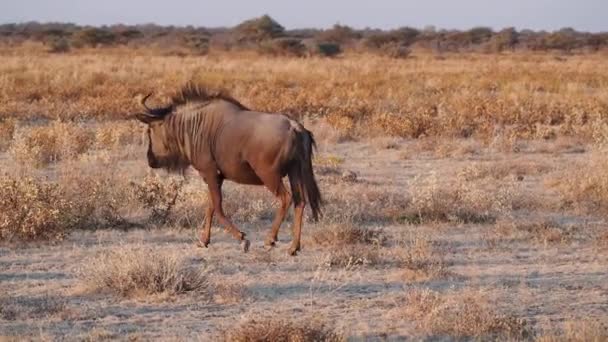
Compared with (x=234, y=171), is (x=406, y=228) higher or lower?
lower

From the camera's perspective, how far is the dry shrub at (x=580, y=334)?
5.61 metres

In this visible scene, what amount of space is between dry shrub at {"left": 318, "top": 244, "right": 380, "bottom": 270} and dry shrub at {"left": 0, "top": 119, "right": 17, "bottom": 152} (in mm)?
8367

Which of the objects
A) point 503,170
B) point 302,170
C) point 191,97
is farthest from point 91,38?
point 302,170

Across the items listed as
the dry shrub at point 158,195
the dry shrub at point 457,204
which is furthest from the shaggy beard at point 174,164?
the dry shrub at point 457,204

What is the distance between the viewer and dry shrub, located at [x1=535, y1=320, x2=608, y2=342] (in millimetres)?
5613

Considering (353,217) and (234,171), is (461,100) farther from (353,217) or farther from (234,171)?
(234,171)

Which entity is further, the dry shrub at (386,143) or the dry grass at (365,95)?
the dry grass at (365,95)

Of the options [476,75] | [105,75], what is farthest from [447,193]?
[476,75]

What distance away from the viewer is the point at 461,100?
21672mm

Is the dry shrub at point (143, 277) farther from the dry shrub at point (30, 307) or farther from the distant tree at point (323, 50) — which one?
the distant tree at point (323, 50)

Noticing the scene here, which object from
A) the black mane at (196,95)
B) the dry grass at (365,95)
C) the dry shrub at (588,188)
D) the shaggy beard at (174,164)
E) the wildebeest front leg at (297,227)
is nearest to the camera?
the wildebeest front leg at (297,227)

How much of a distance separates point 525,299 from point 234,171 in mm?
2954

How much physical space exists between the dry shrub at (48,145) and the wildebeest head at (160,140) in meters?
4.47

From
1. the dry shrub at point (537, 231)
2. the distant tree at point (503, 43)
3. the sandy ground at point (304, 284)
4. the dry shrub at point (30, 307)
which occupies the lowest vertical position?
the distant tree at point (503, 43)
